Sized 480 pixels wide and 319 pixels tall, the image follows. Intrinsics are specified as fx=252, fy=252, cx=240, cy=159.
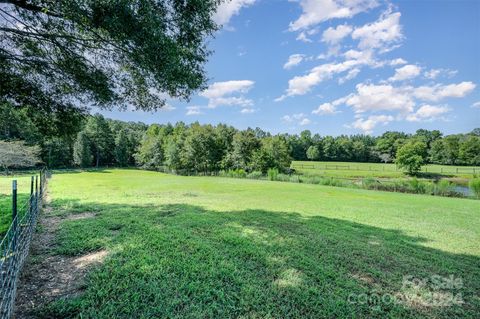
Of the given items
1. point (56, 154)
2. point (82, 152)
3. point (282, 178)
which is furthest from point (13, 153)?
point (282, 178)

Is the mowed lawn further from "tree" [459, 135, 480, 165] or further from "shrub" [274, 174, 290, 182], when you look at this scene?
"tree" [459, 135, 480, 165]

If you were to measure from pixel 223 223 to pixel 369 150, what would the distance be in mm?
79912

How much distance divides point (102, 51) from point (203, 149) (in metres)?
37.0

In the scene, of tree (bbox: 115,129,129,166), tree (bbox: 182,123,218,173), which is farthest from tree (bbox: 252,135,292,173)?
tree (bbox: 115,129,129,166)

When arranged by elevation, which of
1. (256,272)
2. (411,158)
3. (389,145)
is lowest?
(256,272)

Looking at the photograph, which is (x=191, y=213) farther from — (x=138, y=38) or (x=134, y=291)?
(x=138, y=38)

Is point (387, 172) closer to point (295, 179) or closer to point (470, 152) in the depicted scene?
point (295, 179)

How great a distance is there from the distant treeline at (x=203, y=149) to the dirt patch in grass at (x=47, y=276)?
27.2 meters

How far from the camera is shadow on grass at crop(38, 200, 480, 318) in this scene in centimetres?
316

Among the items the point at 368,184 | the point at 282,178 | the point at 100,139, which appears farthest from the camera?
the point at 100,139

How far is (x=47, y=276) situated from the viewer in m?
3.87

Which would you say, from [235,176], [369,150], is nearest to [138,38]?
[235,176]

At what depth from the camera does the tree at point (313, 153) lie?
77125mm

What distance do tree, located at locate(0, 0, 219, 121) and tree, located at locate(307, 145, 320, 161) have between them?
2923 inches
